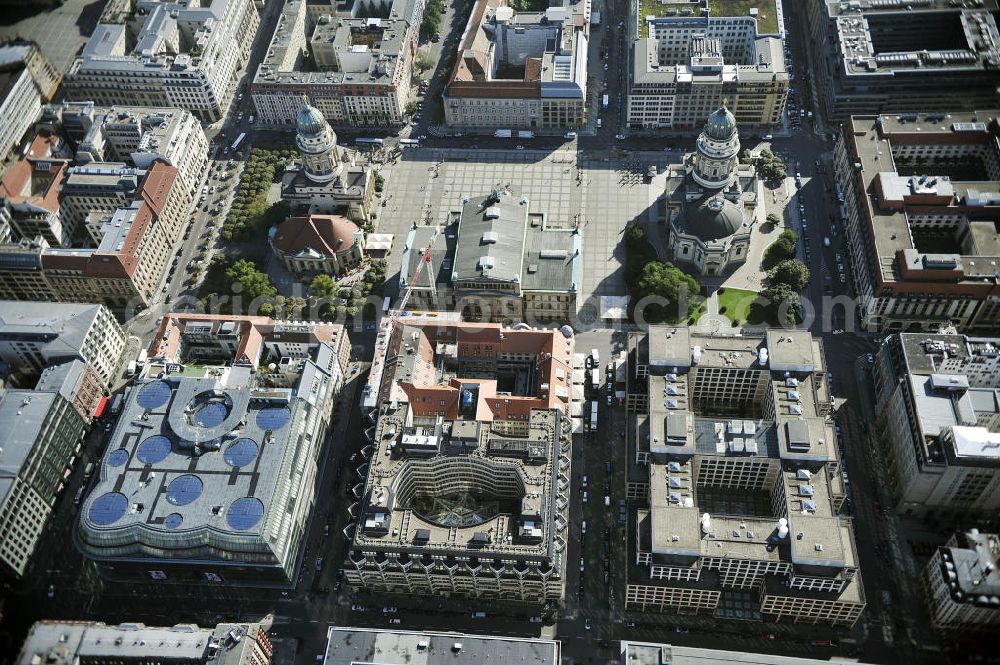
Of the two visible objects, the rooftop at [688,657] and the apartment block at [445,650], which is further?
the apartment block at [445,650]

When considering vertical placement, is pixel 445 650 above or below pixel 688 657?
below

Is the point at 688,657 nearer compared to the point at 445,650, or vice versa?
the point at 688,657

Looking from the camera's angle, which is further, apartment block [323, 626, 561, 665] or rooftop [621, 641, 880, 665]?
apartment block [323, 626, 561, 665]

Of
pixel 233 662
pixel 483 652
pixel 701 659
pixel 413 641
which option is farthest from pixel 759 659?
pixel 233 662

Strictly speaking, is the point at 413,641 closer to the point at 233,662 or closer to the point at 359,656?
the point at 359,656

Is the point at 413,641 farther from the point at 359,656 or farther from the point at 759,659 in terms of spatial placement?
the point at 759,659

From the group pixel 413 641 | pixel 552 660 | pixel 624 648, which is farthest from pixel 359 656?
pixel 624 648
